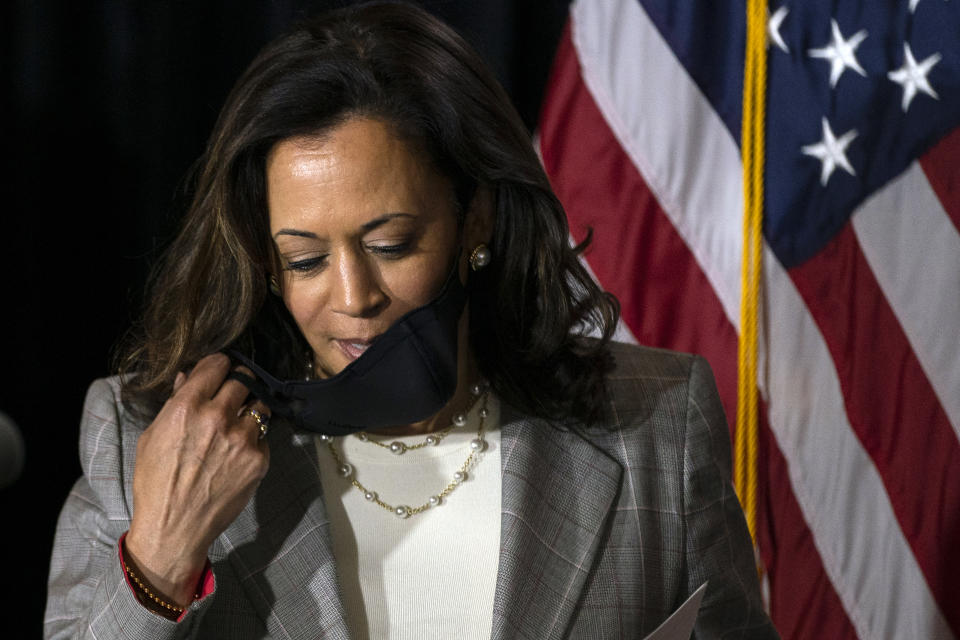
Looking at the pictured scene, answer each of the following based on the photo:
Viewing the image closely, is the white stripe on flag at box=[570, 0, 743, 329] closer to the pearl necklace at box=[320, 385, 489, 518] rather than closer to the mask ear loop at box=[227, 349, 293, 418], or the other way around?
the pearl necklace at box=[320, 385, 489, 518]

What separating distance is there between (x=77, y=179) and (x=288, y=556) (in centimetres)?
96

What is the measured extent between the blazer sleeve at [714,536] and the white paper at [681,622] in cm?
28

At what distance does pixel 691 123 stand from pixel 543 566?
40.5 inches

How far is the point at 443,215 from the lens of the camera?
143 cm

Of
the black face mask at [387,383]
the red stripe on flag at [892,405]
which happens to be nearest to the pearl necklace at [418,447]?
the black face mask at [387,383]

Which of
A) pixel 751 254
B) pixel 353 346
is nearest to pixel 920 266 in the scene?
pixel 751 254

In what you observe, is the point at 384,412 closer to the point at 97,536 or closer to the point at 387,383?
the point at 387,383

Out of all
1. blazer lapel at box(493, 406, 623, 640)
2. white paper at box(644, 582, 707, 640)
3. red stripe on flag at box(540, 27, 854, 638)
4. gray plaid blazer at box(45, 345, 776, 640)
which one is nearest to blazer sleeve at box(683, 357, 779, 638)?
gray plaid blazer at box(45, 345, 776, 640)

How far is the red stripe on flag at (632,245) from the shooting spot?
6.98 feet

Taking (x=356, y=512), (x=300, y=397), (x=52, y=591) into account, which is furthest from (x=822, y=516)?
(x=52, y=591)

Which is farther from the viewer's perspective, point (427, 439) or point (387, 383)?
point (427, 439)

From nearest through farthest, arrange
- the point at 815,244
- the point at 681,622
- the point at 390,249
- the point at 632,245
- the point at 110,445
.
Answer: the point at 681,622, the point at 390,249, the point at 110,445, the point at 815,244, the point at 632,245

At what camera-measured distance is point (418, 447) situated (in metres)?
1.59

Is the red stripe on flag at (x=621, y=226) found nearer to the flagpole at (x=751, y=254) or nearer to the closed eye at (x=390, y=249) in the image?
the flagpole at (x=751, y=254)
